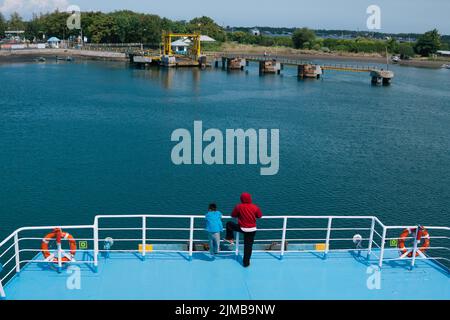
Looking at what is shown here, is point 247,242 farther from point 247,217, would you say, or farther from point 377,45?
point 377,45

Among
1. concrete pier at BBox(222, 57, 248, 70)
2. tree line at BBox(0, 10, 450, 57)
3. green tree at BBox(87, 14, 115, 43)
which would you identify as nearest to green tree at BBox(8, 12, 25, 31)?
tree line at BBox(0, 10, 450, 57)

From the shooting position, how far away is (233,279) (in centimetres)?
920

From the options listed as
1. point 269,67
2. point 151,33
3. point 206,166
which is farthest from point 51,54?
point 206,166

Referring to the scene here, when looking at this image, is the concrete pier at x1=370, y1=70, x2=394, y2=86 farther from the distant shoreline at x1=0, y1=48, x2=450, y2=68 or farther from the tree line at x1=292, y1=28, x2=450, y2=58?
the tree line at x1=292, y1=28, x2=450, y2=58

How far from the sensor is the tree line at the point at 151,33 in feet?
408

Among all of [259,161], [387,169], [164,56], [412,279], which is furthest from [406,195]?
[164,56]

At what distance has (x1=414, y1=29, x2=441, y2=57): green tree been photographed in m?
145

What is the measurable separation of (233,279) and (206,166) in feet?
69.3

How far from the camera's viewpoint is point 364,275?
31.2ft

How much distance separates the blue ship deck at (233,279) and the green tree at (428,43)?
497ft

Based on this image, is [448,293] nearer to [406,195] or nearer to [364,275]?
[364,275]

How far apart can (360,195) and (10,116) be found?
3322 cm

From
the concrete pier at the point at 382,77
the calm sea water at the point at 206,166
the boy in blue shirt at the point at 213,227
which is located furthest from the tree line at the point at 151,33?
the boy in blue shirt at the point at 213,227

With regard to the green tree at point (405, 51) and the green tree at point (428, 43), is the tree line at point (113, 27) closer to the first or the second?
the green tree at point (405, 51)
